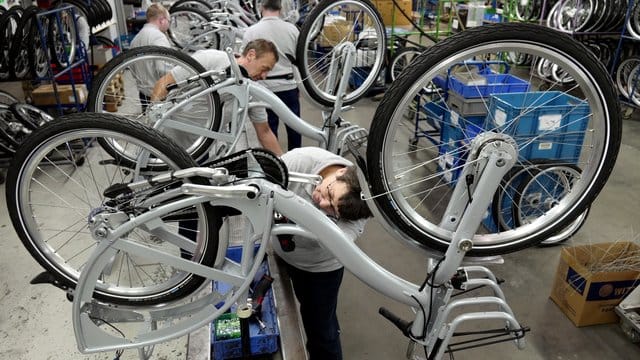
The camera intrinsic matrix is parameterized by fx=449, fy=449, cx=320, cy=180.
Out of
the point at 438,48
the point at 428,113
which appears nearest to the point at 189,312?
the point at 438,48

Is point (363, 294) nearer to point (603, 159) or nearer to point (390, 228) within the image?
point (390, 228)

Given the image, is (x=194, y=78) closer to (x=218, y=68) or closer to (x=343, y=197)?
(x=218, y=68)

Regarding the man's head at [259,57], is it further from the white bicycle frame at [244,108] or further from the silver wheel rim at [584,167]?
the silver wheel rim at [584,167]

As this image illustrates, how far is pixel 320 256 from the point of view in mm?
1822

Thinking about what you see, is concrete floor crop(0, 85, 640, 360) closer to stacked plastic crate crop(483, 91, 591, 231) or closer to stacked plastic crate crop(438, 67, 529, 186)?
stacked plastic crate crop(483, 91, 591, 231)

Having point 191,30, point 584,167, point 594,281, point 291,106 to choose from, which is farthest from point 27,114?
point 594,281

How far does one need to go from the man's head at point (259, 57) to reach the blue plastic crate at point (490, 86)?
164cm

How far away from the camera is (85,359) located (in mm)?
2271

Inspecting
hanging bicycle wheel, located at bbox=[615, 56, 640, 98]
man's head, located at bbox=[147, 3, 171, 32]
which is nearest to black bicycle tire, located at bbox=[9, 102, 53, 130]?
man's head, located at bbox=[147, 3, 171, 32]

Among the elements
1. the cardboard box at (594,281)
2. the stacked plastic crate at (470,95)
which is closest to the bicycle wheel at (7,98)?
the stacked plastic crate at (470,95)

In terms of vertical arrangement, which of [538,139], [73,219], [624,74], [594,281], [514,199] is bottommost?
[73,219]

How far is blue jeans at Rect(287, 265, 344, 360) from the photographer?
6.16 feet

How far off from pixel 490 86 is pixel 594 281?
171cm

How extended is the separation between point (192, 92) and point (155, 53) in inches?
10.1
